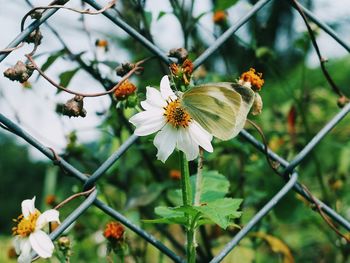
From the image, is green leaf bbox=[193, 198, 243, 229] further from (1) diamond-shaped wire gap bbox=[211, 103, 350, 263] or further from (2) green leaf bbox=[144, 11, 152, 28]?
(2) green leaf bbox=[144, 11, 152, 28]

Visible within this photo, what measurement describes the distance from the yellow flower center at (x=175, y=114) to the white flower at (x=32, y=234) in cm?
18

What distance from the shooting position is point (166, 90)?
0.71 meters

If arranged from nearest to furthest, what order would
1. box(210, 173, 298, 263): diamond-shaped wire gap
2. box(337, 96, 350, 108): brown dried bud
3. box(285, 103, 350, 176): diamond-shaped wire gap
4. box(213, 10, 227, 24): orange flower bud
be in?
box(210, 173, 298, 263): diamond-shaped wire gap
box(285, 103, 350, 176): diamond-shaped wire gap
box(337, 96, 350, 108): brown dried bud
box(213, 10, 227, 24): orange flower bud

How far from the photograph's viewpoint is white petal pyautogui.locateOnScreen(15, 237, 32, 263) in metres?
0.63

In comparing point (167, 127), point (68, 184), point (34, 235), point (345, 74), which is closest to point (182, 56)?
point (167, 127)

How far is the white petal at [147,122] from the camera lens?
0.69 m

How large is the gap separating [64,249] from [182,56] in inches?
13.0

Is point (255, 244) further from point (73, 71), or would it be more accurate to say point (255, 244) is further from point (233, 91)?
point (233, 91)

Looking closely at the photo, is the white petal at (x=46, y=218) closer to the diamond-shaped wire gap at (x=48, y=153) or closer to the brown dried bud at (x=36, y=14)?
the diamond-shaped wire gap at (x=48, y=153)

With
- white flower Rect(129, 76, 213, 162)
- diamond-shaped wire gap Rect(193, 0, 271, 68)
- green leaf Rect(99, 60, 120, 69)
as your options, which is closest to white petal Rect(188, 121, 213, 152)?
white flower Rect(129, 76, 213, 162)

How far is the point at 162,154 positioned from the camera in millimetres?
691

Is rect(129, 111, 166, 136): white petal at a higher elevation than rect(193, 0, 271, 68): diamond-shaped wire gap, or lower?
lower

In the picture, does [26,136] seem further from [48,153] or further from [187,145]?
[187,145]

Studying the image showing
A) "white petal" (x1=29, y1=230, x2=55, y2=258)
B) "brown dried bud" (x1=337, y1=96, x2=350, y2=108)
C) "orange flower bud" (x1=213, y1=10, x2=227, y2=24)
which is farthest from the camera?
"orange flower bud" (x1=213, y1=10, x2=227, y2=24)
